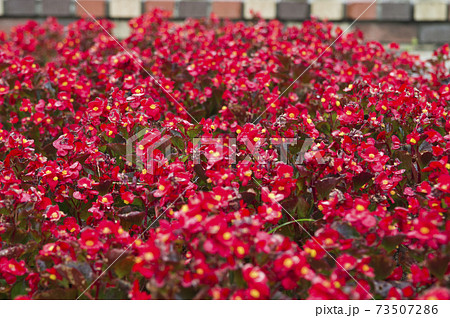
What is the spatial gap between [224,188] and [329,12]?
4263 millimetres

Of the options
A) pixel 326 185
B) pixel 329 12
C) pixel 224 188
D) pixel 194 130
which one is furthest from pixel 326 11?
pixel 224 188

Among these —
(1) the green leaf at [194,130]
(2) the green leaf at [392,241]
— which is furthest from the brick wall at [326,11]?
(2) the green leaf at [392,241]

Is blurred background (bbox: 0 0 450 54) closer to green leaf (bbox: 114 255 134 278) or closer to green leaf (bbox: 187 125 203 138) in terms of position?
green leaf (bbox: 187 125 203 138)

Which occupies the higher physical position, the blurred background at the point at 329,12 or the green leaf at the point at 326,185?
the blurred background at the point at 329,12

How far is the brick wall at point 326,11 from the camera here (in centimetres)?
531

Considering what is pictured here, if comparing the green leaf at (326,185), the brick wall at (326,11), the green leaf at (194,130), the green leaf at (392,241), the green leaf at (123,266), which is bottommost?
the green leaf at (123,266)

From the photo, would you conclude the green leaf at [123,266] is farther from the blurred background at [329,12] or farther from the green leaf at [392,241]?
the blurred background at [329,12]

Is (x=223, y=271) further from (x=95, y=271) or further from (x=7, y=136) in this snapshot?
(x=7, y=136)

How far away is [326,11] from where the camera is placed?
5355 millimetres

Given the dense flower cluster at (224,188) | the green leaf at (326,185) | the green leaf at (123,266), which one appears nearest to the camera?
the dense flower cluster at (224,188)

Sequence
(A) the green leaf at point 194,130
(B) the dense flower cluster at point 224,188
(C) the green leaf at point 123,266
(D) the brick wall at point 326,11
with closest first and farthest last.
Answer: (B) the dense flower cluster at point 224,188 < (C) the green leaf at point 123,266 < (A) the green leaf at point 194,130 < (D) the brick wall at point 326,11

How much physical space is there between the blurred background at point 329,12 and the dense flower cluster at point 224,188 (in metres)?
2.40
